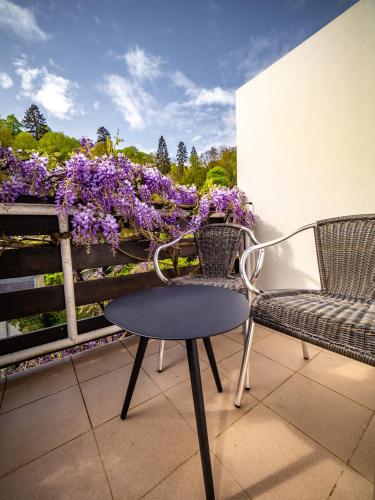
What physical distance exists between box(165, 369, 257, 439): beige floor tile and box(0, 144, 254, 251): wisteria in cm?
109

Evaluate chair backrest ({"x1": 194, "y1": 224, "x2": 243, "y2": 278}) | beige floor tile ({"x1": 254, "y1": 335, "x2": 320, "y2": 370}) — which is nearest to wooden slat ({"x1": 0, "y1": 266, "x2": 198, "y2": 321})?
chair backrest ({"x1": 194, "y1": 224, "x2": 243, "y2": 278})

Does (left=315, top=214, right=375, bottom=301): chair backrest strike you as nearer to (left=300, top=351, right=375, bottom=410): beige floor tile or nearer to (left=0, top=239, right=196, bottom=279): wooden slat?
(left=300, top=351, right=375, bottom=410): beige floor tile

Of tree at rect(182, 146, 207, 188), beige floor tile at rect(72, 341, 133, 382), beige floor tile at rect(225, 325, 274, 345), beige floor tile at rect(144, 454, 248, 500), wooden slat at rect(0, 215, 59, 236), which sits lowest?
beige floor tile at rect(225, 325, 274, 345)

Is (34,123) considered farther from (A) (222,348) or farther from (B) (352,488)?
(B) (352,488)

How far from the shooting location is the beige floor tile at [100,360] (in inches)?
61.8

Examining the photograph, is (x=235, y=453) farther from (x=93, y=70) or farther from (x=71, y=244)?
(x=93, y=70)

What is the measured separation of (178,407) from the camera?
121cm

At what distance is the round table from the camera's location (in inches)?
27.6

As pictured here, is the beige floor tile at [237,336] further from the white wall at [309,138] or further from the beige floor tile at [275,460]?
the white wall at [309,138]

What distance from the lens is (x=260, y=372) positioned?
4.93 feet

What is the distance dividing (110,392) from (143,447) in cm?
47

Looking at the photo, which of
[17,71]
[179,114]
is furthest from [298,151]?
[17,71]

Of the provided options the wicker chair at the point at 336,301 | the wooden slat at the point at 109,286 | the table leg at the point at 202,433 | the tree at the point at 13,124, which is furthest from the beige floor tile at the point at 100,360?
the tree at the point at 13,124

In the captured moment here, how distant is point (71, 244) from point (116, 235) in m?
0.40
